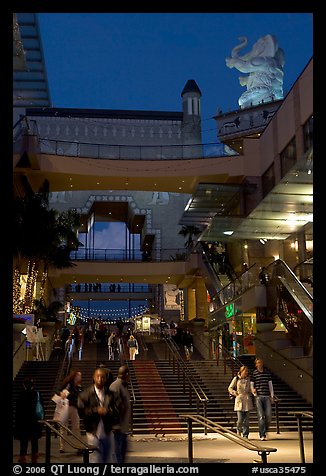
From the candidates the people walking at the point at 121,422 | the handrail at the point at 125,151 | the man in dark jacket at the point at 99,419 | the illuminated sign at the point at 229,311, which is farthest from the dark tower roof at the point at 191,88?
the man in dark jacket at the point at 99,419

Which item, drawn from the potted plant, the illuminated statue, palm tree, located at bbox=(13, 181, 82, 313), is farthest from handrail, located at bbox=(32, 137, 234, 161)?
the illuminated statue

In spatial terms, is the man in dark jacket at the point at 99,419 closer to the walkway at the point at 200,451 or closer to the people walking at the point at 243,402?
the walkway at the point at 200,451

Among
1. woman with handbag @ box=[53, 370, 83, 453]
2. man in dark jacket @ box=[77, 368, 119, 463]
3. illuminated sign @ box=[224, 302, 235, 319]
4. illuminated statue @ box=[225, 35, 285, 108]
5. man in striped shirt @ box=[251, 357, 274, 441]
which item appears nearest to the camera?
man in dark jacket @ box=[77, 368, 119, 463]

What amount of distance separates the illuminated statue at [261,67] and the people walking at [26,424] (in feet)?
143

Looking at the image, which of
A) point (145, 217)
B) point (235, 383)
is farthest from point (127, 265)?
point (235, 383)

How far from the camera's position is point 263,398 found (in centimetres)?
1366

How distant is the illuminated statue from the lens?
5206 centimetres

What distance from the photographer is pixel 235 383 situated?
558 inches

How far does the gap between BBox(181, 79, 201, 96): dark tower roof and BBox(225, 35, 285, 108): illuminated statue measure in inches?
227

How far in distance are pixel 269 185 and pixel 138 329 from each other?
73.4ft

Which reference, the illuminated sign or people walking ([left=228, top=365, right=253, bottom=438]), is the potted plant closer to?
the illuminated sign
